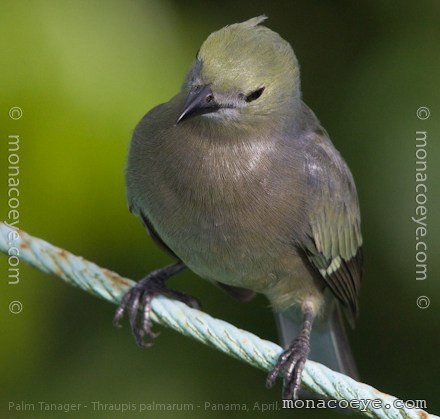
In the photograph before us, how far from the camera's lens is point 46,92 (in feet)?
17.1

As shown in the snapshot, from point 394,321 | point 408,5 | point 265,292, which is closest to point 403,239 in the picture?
point 394,321

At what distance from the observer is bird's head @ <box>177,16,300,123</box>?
462 centimetres

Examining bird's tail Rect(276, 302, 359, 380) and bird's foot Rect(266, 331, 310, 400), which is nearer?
bird's foot Rect(266, 331, 310, 400)

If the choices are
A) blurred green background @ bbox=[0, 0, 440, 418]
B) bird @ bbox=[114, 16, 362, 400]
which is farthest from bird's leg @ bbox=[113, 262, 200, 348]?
bird @ bbox=[114, 16, 362, 400]

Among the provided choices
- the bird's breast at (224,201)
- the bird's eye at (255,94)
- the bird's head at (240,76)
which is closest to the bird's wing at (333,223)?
the bird's breast at (224,201)

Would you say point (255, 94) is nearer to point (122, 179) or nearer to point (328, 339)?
point (122, 179)

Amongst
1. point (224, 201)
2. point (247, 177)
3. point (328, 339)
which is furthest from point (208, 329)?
point (328, 339)

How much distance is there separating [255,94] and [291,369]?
4.17ft

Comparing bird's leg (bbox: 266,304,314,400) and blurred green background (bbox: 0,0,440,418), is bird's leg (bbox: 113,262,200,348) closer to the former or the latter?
blurred green background (bbox: 0,0,440,418)

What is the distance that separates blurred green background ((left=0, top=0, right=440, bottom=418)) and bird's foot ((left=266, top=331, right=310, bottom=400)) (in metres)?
0.57

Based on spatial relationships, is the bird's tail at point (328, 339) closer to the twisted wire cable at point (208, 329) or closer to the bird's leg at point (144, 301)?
the bird's leg at point (144, 301)

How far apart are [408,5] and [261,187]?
1735mm

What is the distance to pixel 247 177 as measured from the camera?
4922 millimetres

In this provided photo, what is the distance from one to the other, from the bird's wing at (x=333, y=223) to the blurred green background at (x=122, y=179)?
0.37m
